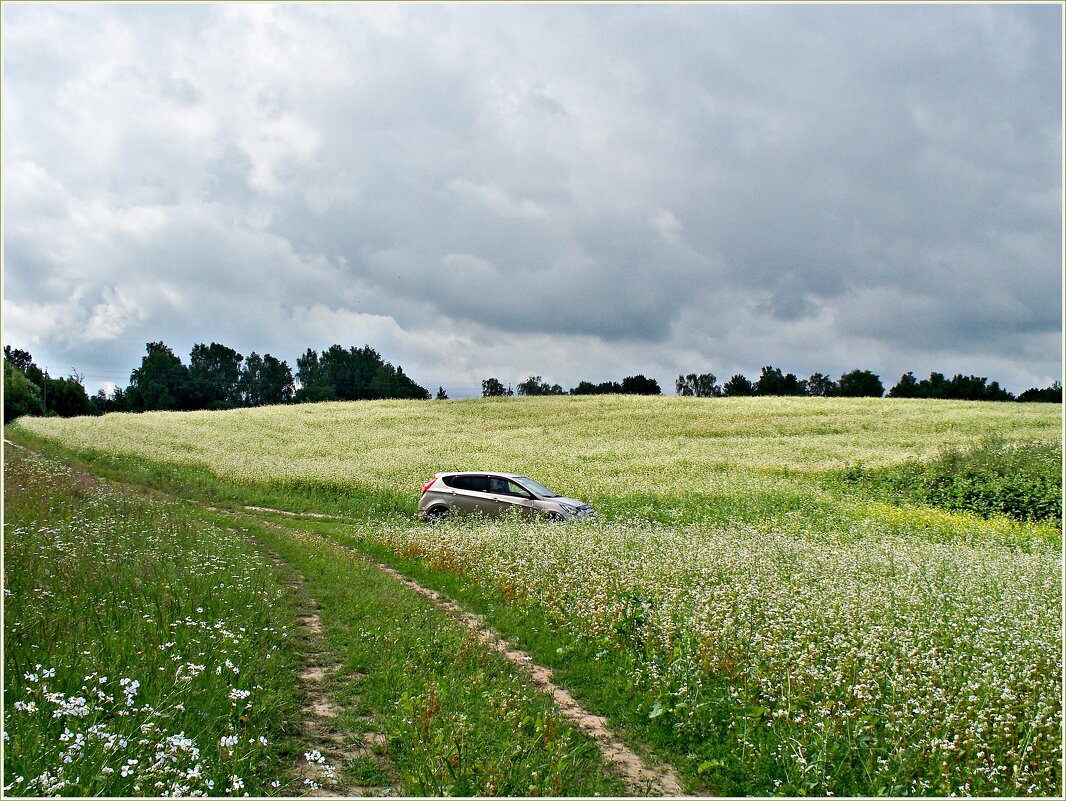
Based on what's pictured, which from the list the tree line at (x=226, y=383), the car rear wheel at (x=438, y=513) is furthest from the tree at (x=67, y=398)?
the car rear wheel at (x=438, y=513)

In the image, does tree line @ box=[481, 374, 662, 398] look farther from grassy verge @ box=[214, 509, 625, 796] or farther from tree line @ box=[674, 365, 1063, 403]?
grassy verge @ box=[214, 509, 625, 796]

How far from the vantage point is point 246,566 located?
1131cm

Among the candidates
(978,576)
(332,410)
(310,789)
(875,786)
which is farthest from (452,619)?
(332,410)

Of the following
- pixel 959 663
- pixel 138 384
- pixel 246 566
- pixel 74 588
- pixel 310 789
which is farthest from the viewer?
pixel 138 384

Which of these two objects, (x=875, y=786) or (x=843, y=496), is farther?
(x=843, y=496)

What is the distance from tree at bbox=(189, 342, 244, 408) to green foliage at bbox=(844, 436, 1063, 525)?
244 feet

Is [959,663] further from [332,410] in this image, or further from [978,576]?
[332,410]

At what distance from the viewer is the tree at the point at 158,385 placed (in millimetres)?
76875

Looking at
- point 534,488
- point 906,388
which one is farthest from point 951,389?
point 534,488

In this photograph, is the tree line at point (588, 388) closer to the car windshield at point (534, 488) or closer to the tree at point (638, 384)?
the tree at point (638, 384)

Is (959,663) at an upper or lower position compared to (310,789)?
upper

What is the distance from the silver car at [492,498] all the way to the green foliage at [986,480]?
12.5 meters

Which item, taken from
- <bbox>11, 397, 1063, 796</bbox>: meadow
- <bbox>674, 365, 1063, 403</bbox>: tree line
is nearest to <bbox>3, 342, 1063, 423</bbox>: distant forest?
<bbox>674, 365, 1063, 403</bbox>: tree line

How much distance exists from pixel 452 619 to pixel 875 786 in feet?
20.1
